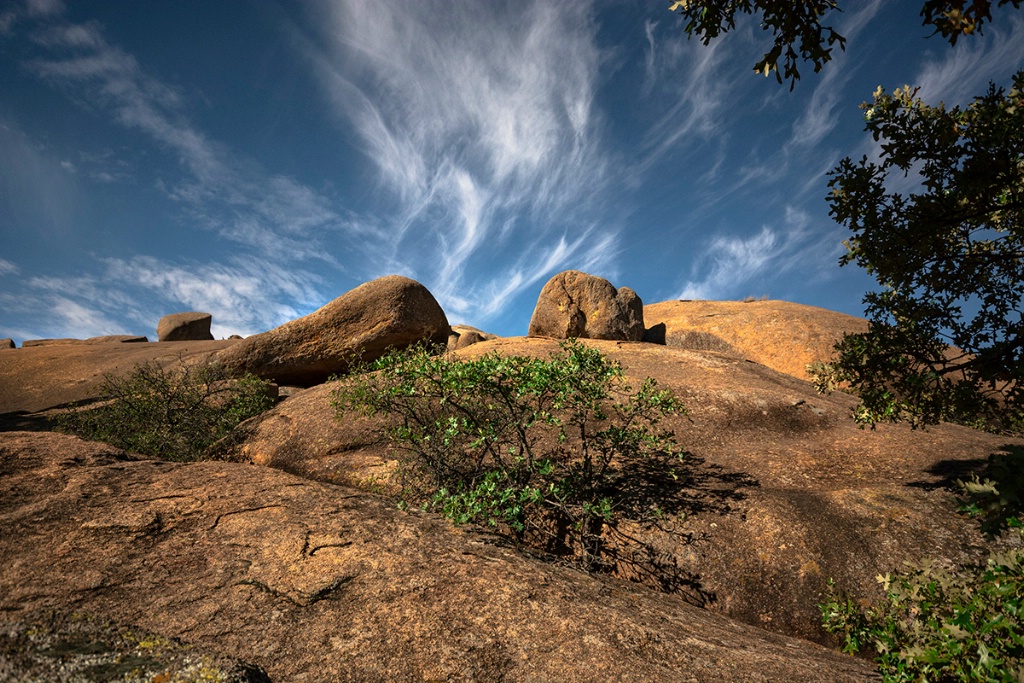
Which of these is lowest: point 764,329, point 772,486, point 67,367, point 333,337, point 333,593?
point 333,593

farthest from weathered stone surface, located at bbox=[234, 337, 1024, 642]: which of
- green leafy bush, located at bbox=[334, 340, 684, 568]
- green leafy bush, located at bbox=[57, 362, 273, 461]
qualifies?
green leafy bush, located at bbox=[57, 362, 273, 461]

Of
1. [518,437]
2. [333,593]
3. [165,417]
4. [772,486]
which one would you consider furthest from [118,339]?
[772,486]

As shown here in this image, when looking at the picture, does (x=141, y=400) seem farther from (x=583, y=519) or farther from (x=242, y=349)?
(x=583, y=519)

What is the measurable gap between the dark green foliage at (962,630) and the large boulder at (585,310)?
1723cm

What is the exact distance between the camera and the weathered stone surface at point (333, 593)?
4.67 m

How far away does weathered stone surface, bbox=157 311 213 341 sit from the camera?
134 feet

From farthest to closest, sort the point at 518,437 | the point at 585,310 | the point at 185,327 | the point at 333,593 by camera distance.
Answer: the point at 185,327, the point at 585,310, the point at 518,437, the point at 333,593

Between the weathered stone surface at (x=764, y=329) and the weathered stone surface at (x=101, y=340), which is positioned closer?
the weathered stone surface at (x=764, y=329)

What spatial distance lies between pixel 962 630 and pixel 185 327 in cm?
4820

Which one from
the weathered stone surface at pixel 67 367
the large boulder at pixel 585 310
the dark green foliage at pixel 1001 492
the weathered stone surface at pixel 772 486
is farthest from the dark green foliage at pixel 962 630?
the weathered stone surface at pixel 67 367

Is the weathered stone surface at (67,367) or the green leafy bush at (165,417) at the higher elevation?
the weathered stone surface at (67,367)

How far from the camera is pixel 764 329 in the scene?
88.9 feet

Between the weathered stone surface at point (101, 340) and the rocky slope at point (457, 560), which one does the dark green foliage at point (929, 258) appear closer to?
the rocky slope at point (457, 560)

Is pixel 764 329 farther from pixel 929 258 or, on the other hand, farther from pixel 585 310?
pixel 929 258
